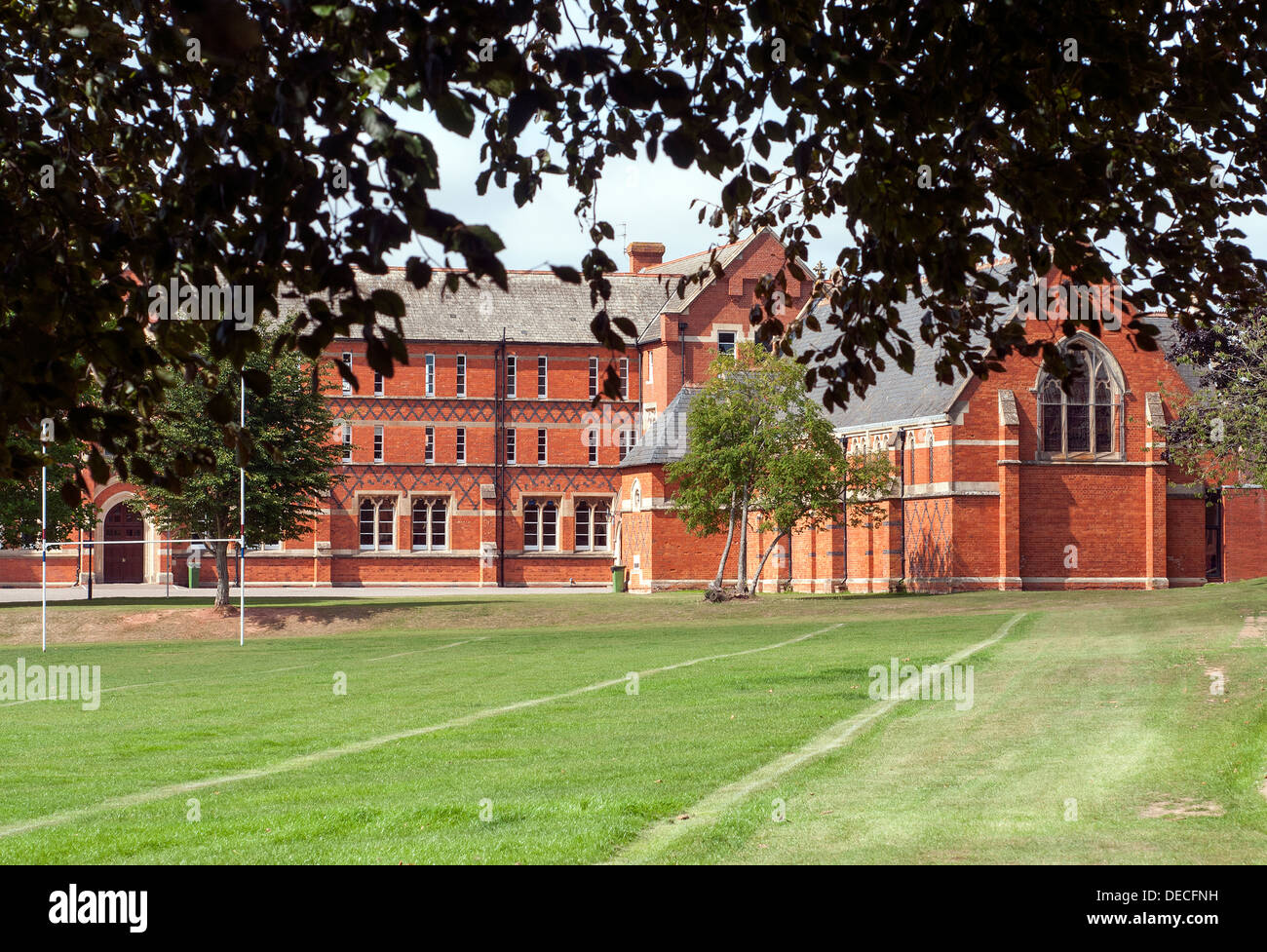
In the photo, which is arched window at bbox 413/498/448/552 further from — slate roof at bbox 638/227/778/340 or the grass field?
the grass field

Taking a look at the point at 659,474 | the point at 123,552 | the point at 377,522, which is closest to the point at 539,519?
the point at 377,522

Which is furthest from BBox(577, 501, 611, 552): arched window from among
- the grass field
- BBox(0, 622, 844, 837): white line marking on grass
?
BBox(0, 622, 844, 837): white line marking on grass

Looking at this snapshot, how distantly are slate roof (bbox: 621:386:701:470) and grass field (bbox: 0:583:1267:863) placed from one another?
30139 mm

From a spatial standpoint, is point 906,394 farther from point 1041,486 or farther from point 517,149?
point 517,149

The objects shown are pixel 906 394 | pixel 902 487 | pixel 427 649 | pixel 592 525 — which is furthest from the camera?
pixel 592 525

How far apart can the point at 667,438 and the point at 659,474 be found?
95.1 inches

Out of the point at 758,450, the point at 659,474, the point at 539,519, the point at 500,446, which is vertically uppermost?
the point at 500,446

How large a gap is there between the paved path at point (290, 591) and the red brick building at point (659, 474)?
84.1 inches

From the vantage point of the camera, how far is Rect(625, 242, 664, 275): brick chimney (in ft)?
262

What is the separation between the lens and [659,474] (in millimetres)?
61250

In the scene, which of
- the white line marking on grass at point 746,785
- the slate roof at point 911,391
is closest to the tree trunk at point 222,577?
the slate roof at point 911,391

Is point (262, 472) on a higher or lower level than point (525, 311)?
lower
